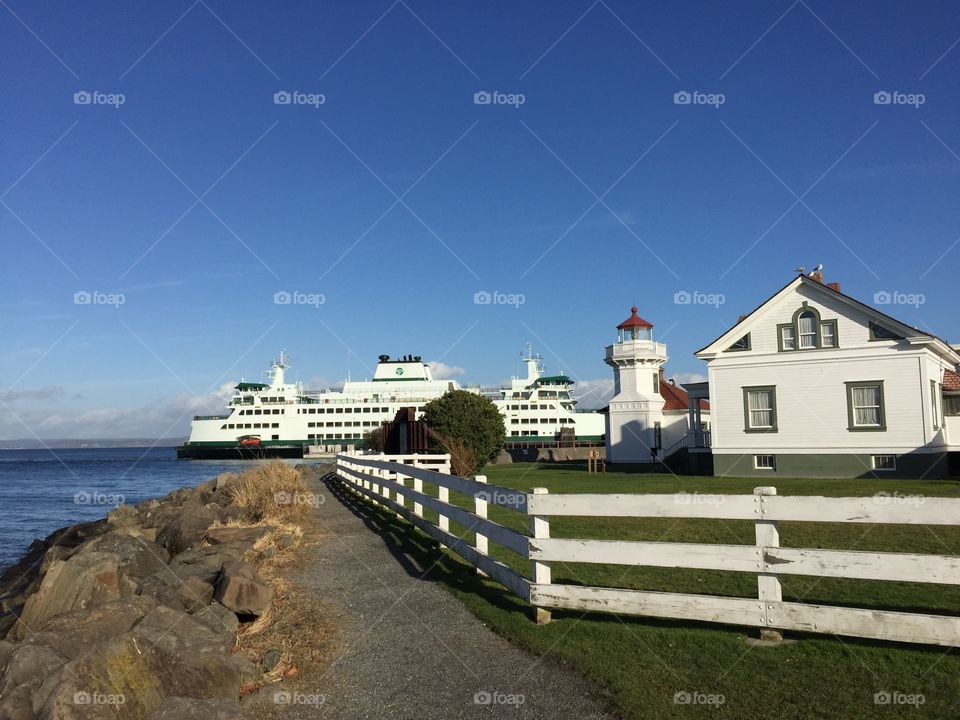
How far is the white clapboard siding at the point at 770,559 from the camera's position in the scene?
16.1 ft

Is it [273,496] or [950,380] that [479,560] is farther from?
[950,380]

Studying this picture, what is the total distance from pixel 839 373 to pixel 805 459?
10.1 ft

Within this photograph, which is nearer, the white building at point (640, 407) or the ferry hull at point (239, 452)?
the white building at point (640, 407)

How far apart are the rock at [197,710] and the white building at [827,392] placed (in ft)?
78.2

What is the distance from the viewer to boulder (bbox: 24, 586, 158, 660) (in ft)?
19.1

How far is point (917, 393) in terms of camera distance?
917 inches

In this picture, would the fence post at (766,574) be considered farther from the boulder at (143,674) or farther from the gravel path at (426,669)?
the boulder at (143,674)

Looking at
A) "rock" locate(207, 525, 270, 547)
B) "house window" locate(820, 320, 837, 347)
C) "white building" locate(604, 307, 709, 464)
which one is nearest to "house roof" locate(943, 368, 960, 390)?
"house window" locate(820, 320, 837, 347)

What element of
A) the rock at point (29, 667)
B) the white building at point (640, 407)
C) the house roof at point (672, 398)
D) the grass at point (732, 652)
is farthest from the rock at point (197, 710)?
the house roof at point (672, 398)

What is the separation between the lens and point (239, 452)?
3324 inches

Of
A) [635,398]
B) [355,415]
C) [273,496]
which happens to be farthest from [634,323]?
[355,415]

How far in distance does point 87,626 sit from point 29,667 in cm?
82

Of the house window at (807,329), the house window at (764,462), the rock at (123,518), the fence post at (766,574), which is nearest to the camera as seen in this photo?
the fence post at (766,574)

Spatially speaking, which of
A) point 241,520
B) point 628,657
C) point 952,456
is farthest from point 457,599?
point 952,456
